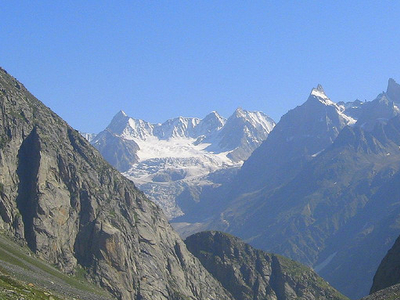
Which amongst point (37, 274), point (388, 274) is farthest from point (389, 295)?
point (388, 274)

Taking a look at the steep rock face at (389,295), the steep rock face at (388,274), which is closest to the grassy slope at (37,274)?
the steep rock face at (389,295)

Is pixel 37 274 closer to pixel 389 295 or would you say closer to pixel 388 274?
pixel 389 295

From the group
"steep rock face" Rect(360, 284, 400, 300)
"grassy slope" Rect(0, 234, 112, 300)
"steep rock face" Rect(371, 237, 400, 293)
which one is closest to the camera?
"steep rock face" Rect(360, 284, 400, 300)

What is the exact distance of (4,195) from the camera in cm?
19850

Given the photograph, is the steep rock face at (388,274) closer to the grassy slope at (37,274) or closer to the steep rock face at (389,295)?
the steep rock face at (389,295)

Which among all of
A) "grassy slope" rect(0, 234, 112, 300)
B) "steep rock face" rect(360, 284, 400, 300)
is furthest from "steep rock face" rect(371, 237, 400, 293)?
"grassy slope" rect(0, 234, 112, 300)

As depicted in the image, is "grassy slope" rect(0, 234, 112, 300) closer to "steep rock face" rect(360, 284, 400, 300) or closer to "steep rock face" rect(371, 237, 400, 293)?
"steep rock face" rect(360, 284, 400, 300)

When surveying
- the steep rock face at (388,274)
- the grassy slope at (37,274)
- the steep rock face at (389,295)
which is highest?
the steep rock face at (388,274)

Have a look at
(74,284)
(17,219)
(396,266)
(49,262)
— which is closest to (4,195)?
(17,219)

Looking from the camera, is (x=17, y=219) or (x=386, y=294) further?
(x=17, y=219)

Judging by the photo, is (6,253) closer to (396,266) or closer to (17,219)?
(17,219)

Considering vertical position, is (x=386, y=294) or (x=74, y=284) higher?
(x=386, y=294)

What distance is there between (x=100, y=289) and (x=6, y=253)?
1965 inches

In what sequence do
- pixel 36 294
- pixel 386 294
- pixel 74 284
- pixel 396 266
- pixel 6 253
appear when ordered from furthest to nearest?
1. pixel 396 266
2. pixel 74 284
3. pixel 6 253
4. pixel 386 294
5. pixel 36 294
